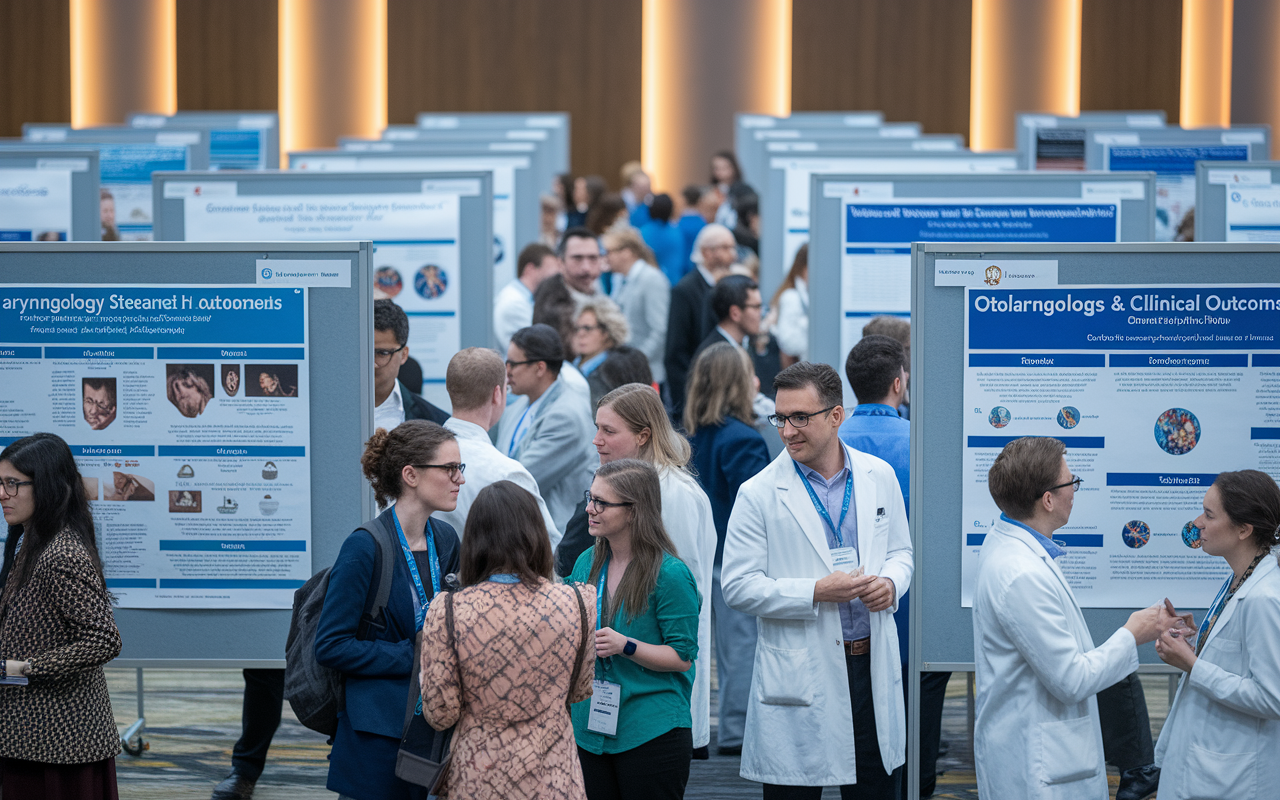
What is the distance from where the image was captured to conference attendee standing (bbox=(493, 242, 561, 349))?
24.4ft

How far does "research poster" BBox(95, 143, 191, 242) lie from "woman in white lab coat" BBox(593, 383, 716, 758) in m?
7.49

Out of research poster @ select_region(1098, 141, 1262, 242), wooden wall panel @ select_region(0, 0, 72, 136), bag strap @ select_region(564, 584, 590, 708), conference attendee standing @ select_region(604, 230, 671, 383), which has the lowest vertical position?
bag strap @ select_region(564, 584, 590, 708)

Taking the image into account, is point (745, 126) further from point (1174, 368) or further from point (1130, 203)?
point (1174, 368)

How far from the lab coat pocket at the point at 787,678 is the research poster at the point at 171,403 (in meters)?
1.39

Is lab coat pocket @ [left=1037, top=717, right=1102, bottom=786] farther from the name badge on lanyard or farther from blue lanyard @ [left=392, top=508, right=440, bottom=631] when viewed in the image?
blue lanyard @ [left=392, top=508, right=440, bottom=631]

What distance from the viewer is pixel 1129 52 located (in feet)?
60.3

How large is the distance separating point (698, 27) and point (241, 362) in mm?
15097

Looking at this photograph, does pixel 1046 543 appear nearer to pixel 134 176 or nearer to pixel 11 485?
pixel 11 485

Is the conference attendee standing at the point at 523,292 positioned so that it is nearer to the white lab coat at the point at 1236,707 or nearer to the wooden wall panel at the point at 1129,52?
the white lab coat at the point at 1236,707

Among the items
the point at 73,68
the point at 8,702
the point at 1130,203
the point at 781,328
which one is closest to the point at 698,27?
the point at 73,68

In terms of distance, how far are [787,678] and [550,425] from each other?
162 cm

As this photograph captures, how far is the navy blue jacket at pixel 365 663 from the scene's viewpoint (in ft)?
10.1

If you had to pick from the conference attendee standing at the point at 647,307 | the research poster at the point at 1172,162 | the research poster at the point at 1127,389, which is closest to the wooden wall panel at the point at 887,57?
the research poster at the point at 1172,162

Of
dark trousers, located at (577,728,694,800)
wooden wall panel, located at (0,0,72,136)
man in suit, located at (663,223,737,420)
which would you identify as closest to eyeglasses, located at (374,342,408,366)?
dark trousers, located at (577,728,694,800)
